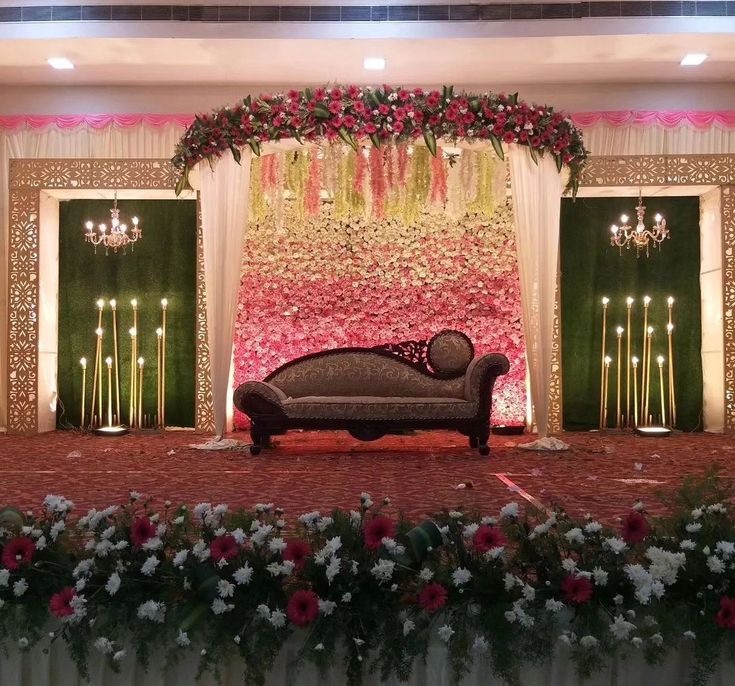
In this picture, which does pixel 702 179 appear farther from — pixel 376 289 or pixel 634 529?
pixel 634 529

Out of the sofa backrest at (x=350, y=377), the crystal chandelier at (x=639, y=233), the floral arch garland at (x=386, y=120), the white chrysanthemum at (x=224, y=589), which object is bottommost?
the white chrysanthemum at (x=224, y=589)

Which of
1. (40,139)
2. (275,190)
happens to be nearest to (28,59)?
(40,139)

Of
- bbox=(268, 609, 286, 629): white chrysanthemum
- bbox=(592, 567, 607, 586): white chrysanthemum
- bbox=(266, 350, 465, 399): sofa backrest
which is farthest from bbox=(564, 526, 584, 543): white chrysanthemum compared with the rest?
bbox=(266, 350, 465, 399): sofa backrest

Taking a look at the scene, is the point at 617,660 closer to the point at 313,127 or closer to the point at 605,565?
the point at 605,565

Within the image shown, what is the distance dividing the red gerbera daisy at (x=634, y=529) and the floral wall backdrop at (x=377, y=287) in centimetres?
545

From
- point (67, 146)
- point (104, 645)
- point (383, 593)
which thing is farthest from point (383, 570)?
point (67, 146)

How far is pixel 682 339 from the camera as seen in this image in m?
7.48

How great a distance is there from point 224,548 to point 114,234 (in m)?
5.91

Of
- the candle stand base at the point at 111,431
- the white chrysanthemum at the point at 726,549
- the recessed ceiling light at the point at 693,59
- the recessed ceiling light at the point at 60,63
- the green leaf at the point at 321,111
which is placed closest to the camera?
the white chrysanthemum at the point at 726,549

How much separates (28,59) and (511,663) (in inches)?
264

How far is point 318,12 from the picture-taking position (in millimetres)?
6230

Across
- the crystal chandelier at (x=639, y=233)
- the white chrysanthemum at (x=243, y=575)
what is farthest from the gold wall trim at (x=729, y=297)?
the white chrysanthemum at (x=243, y=575)

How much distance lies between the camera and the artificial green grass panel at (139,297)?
7.63m

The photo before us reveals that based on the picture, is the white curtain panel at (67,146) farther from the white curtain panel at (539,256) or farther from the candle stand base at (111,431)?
the white curtain panel at (539,256)
